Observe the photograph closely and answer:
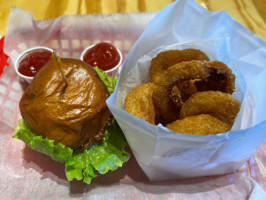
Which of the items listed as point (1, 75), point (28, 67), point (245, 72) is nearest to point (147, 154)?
point (245, 72)

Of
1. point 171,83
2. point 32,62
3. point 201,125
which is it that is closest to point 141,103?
point 171,83

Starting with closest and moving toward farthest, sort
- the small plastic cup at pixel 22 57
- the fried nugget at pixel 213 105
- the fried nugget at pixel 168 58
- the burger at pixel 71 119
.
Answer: the fried nugget at pixel 213 105
the burger at pixel 71 119
the fried nugget at pixel 168 58
the small plastic cup at pixel 22 57

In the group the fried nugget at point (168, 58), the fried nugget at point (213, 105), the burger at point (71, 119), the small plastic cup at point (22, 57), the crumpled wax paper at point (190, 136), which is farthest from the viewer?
the small plastic cup at point (22, 57)

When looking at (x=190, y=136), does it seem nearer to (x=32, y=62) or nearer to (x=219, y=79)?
(x=219, y=79)

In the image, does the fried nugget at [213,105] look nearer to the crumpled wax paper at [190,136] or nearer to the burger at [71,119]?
the crumpled wax paper at [190,136]

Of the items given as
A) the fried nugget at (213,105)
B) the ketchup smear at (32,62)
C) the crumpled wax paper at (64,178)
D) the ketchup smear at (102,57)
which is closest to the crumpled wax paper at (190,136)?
the crumpled wax paper at (64,178)

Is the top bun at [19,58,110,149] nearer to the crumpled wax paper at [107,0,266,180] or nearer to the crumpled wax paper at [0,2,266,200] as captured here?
the crumpled wax paper at [107,0,266,180]

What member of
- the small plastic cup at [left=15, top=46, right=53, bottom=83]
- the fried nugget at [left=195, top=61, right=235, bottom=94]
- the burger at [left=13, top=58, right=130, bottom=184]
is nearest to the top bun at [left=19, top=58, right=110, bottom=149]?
the burger at [left=13, top=58, right=130, bottom=184]
